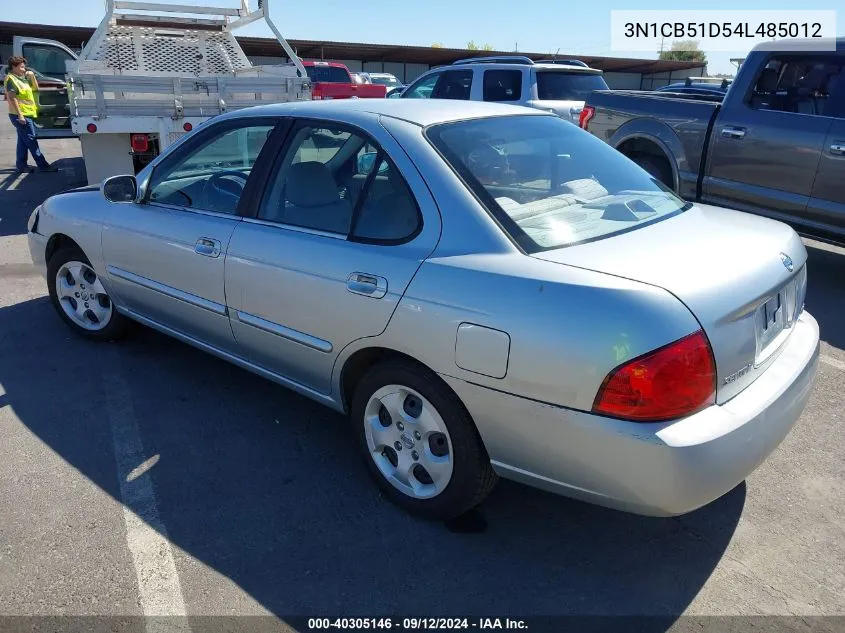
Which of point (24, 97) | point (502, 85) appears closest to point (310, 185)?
point (502, 85)

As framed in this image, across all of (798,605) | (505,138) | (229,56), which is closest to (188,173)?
(505,138)

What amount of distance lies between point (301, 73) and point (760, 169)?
609 cm

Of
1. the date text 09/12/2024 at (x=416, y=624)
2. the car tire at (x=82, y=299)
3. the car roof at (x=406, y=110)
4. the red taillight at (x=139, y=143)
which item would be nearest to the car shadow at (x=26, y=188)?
the red taillight at (x=139, y=143)

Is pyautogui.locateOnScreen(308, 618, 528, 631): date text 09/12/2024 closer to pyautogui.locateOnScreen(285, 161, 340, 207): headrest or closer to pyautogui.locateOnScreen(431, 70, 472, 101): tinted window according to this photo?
pyautogui.locateOnScreen(285, 161, 340, 207): headrest

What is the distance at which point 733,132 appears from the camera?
20.5 ft

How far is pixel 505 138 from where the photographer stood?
10.3 ft

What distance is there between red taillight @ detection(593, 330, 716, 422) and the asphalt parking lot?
773 millimetres

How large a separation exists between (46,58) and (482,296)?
650 inches

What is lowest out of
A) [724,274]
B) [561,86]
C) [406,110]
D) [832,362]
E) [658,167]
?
[832,362]

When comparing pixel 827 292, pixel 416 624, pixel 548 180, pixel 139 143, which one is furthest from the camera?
pixel 139 143

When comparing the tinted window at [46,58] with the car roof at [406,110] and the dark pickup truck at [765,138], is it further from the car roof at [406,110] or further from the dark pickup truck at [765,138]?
the car roof at [406,110]

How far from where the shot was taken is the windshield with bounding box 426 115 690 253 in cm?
270

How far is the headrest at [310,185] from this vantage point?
3.18 meters

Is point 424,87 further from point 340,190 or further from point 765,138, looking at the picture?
point 340,190
